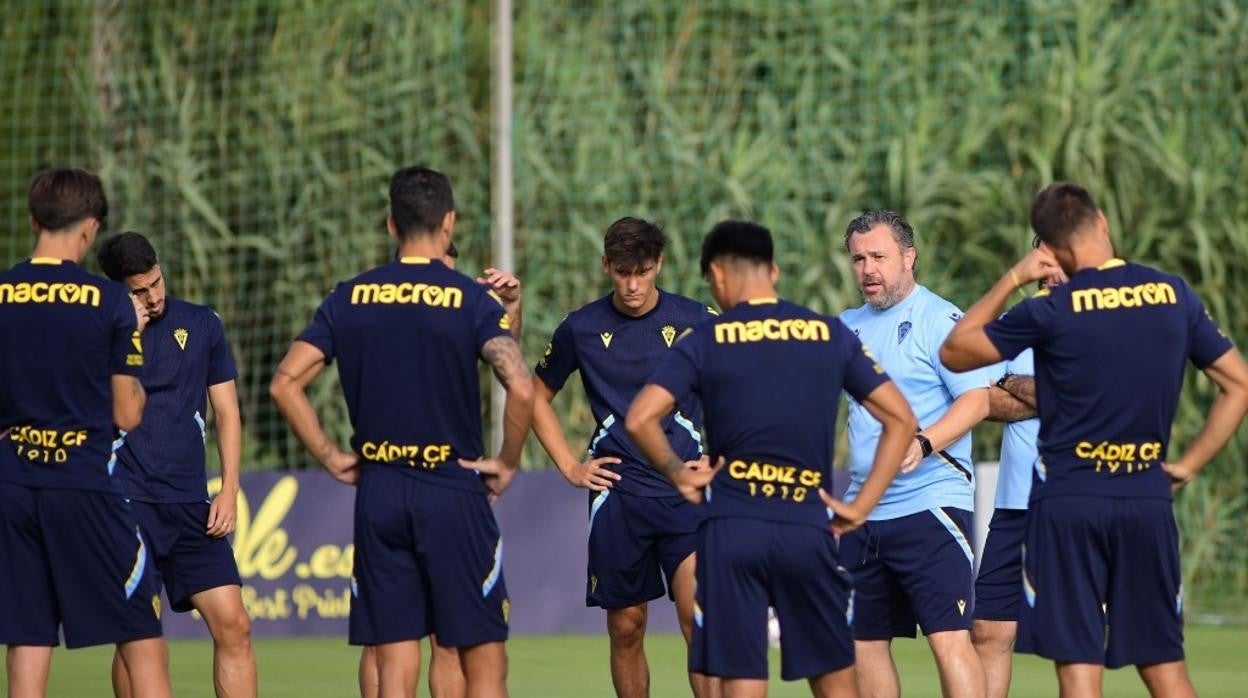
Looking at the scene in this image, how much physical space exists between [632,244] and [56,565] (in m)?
2.91

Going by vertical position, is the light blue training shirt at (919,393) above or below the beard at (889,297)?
below

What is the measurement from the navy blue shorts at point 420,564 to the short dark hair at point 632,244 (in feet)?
6.43

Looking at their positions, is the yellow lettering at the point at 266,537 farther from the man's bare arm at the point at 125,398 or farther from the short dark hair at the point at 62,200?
the short dark hair at the point at 62,200

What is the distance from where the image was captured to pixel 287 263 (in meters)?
19.1

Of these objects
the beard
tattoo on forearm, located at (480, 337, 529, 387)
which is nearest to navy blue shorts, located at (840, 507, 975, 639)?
the beard

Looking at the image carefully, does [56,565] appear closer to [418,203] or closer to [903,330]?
[418,203]

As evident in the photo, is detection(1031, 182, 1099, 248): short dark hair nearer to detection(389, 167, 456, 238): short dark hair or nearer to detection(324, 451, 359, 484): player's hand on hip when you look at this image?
detection(389, 167, 456, 238): short dark hair

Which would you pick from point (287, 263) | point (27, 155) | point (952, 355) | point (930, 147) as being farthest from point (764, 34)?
point (952, 355)

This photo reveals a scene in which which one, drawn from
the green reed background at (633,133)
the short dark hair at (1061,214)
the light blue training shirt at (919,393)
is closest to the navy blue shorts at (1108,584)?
the short dark hair at (1061,214)

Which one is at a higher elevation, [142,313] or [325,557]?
[142,313]

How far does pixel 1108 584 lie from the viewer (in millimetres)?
7520

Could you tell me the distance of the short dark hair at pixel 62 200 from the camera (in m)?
7.84

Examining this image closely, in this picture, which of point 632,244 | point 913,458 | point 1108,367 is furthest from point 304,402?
point 1108,367

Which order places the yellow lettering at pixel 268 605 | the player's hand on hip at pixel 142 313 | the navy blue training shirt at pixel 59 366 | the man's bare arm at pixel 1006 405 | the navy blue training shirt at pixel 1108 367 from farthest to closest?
the yellow lettering at pixel 268 605
the man's bare arm at pixel 1006 405
the player's hand on hip at pixel 142 313
the navy blue training shirt at pixel 59 366
the navy blue training shirt at pixel 1108 367
